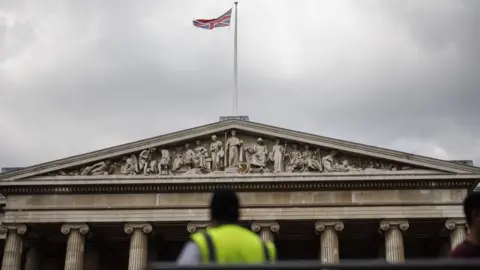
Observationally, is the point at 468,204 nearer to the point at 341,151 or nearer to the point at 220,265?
the point at 220,265

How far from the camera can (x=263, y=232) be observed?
117 feet

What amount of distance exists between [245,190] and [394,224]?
7.55m

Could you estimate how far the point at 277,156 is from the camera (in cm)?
3600

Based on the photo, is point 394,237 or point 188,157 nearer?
point 394,237

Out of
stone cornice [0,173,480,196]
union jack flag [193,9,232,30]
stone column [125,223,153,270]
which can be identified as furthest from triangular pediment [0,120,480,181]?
union jack flag [193,9,232,30]

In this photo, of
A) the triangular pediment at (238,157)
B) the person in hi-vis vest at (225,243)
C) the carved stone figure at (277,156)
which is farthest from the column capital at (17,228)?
the person in hi-vis vest at (225,243)

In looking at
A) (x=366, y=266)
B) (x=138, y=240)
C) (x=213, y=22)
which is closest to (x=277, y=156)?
(x=138, y=240)

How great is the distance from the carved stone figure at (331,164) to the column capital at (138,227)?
366 inches

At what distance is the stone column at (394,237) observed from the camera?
34.6 meters

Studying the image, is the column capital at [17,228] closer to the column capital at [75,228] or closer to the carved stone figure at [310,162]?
the column capital at [75,228]

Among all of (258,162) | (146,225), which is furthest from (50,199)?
(258,162)

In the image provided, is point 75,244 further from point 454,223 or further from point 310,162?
point 454,223

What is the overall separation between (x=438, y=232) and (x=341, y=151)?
6870mm

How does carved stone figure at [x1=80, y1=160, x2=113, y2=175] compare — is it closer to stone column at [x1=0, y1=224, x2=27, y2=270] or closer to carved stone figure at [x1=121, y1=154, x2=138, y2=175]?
carved stone figure at [x1=121, y1=154, x2=138, y2=175]
